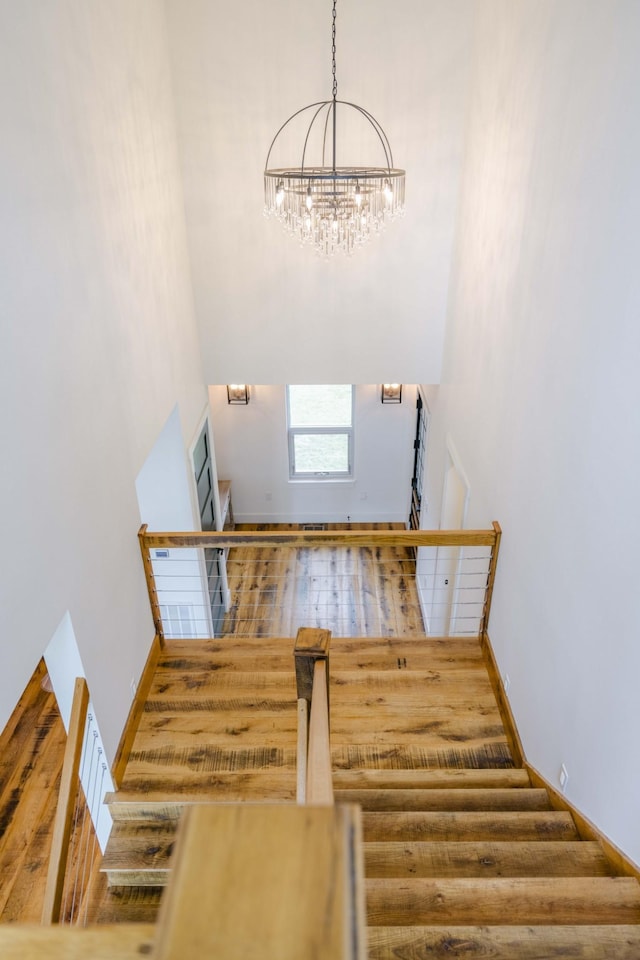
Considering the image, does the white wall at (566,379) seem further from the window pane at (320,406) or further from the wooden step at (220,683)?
the window pane at (320,406)

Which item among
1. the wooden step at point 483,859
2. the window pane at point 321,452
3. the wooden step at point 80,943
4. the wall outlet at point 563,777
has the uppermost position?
the wooden step at point 80,943

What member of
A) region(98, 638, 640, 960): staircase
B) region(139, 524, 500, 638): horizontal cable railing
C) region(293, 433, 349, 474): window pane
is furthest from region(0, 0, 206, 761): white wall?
region(293, 433, 349, 474): window pane

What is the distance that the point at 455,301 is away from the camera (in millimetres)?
5051

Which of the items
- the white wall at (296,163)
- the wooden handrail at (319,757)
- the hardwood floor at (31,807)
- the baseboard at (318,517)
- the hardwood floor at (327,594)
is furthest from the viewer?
the baseboard at (318,517)

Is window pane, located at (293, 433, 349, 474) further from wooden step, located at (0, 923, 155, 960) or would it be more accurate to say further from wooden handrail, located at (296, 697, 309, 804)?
wooden step, located at (0, 923, 155, 960)

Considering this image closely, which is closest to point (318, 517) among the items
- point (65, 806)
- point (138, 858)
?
point (138, 858)

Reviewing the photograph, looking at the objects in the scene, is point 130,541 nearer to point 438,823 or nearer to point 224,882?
point 438,823

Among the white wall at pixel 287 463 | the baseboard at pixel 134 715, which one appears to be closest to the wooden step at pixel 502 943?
the baseboard at pixel 134 715

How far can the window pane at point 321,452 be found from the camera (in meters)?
8.69

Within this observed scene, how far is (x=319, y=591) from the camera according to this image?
7.00m

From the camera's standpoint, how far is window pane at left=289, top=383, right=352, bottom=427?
8500 millimetres

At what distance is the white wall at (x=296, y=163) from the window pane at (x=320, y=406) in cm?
268

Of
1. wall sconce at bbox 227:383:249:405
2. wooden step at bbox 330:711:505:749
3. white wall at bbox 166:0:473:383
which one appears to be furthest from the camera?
wall sconce at bbox 227:383:249:405

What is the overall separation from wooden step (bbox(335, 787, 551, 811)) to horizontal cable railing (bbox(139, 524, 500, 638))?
1.26 m
